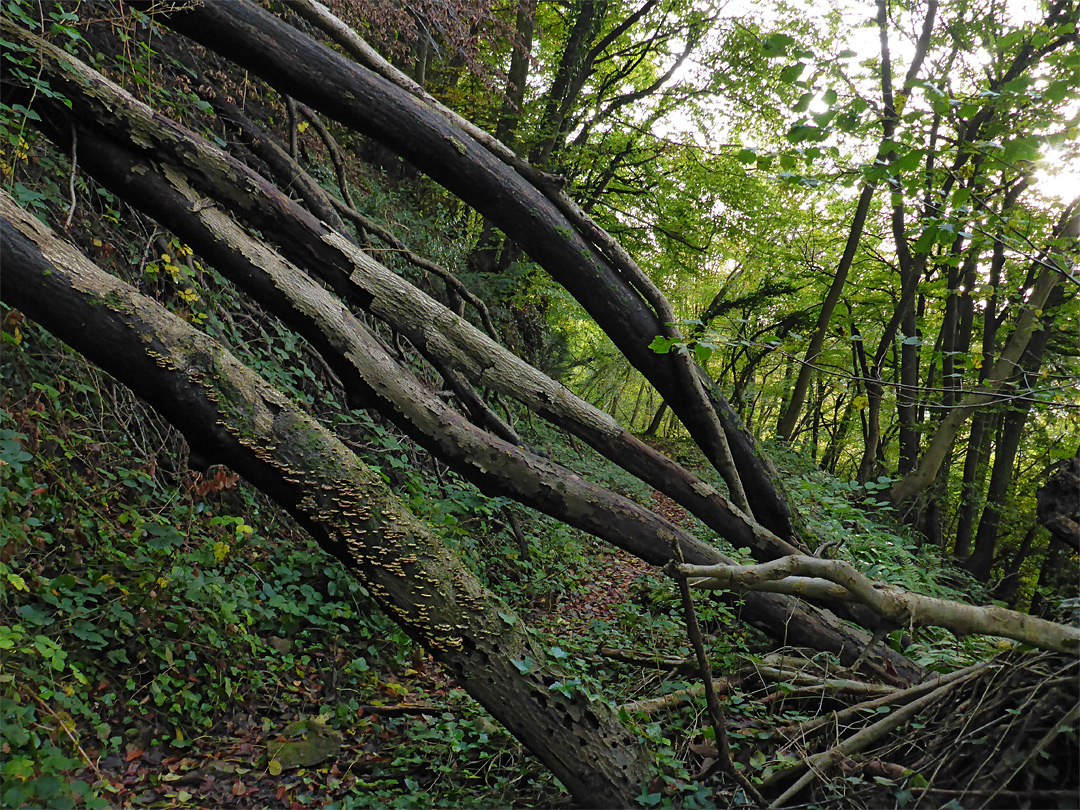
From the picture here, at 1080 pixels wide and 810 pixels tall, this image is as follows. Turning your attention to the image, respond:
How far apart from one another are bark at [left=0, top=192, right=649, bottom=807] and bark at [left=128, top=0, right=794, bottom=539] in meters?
1.65

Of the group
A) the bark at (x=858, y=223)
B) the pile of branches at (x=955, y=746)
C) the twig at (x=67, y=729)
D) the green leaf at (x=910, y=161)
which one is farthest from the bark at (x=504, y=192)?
the twig at (x=67, y=729)

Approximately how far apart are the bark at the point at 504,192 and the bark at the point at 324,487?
1.65m

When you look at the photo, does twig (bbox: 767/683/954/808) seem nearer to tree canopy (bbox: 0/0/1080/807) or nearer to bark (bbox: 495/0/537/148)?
tree canopy (bbox: 0/0/1080/807)

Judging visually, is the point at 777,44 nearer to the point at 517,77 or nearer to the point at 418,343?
the point at 418,343

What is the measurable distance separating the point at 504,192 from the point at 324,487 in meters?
2.29

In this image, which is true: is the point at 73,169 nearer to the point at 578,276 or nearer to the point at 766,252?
the point at 578,276

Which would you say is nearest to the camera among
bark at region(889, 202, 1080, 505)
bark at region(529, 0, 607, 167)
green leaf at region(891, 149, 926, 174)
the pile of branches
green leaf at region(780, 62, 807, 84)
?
the pile of branches

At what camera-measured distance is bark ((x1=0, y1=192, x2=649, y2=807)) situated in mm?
2588

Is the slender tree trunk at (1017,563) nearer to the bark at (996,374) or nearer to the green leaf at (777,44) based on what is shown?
the bark at (996,374)

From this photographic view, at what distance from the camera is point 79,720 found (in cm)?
289

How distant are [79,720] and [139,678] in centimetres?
37

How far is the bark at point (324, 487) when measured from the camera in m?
2.59

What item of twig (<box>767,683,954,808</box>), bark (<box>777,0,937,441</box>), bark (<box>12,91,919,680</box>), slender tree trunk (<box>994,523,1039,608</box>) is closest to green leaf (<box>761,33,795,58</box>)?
bark (<box>12,91,919,680</box>)

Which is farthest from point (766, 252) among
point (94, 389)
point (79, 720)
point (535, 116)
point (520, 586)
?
point (79, 720)
